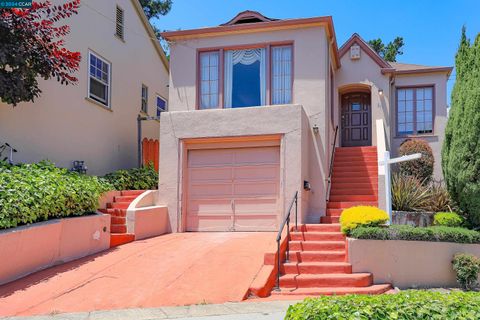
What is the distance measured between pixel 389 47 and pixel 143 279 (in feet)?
91.2

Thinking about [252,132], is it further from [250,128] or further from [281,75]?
[281,75]

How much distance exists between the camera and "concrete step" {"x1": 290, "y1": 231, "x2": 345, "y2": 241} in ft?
31.9

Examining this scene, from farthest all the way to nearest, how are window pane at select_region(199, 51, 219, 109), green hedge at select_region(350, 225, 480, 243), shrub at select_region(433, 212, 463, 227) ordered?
window pane at select_region(199, 51, 219, 109) < shrub at select_region(433, 212, 463, 227) < green hedge at select_region(350, 225, 480, 243)

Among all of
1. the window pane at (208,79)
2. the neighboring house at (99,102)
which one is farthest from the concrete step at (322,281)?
the neighboring house at (99,102)

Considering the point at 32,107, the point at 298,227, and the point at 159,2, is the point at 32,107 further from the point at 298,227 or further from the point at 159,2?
the point at 159,2

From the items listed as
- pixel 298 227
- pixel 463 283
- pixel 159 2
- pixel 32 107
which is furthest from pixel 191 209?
pixel 159 2

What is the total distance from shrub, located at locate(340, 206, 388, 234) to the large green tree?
1.86m

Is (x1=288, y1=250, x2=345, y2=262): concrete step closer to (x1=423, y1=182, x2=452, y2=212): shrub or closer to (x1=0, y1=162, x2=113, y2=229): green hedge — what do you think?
A: (x1=423, y1=182, x2=452, y2=212): shrub

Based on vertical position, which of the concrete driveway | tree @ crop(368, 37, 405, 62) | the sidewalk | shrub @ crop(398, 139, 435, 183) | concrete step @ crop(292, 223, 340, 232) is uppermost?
tree @ crop(368, 37, 405, 62)

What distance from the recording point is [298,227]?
10539mm

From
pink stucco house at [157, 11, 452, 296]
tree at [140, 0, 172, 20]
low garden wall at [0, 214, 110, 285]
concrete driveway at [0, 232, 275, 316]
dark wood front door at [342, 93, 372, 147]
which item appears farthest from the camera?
tree at [140, 0, 172, 20]

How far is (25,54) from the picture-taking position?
981 centimetres

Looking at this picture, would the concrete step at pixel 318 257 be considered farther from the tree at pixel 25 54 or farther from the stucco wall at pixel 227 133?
the tree at pixel 25 54

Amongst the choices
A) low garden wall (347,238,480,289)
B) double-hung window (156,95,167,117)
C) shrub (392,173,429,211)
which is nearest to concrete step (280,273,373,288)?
low garden wall (347,238,480,289)
